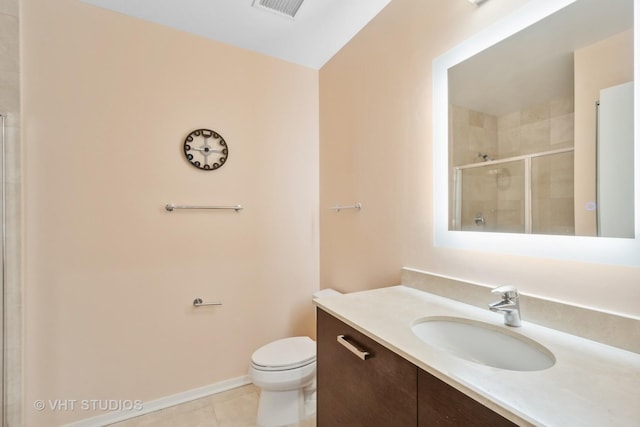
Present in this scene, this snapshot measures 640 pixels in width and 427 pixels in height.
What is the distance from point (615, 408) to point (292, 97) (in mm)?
2332

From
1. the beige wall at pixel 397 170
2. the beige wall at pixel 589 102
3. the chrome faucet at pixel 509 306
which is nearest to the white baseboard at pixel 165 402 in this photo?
the beige wall at pixel 397 170

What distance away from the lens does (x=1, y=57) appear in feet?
4.67

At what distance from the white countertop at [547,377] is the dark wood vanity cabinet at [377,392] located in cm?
3

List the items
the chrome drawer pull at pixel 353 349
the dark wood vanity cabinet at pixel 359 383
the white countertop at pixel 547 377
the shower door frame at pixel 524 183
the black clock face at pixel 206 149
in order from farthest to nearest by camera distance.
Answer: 1. the black clock face at pixel 206 149
2. the shower door frame at pixel 524 183
3. the chrome drawer pull at pixel 353 349
4. the dark wood vanity cabinet at pixel 359 383
5. the white countertop at pixel 547 377

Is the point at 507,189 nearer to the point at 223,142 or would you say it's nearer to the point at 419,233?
the point at 419,233

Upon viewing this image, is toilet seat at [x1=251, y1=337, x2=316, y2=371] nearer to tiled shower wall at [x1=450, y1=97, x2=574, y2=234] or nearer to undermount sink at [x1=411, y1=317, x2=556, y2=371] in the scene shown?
undermount sink at [x1=411, y1=317, x2=556, y2=371]

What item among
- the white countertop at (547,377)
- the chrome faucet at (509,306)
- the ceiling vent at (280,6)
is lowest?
the white countertop at (547,377)

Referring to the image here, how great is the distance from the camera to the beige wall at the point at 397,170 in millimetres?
980

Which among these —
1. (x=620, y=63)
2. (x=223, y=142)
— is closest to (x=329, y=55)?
(x=223, y=142)

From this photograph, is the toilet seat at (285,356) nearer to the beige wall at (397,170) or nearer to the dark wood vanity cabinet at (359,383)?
the dark wood vanity cabinet at (359,383)

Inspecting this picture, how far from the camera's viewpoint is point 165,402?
1.80 m

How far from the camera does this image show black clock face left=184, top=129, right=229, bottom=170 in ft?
6.19

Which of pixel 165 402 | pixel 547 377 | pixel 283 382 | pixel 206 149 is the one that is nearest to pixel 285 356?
pixel 283 382

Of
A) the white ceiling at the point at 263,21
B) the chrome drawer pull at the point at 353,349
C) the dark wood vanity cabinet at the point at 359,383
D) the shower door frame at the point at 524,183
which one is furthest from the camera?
the white ceiling at the point at 263,21
